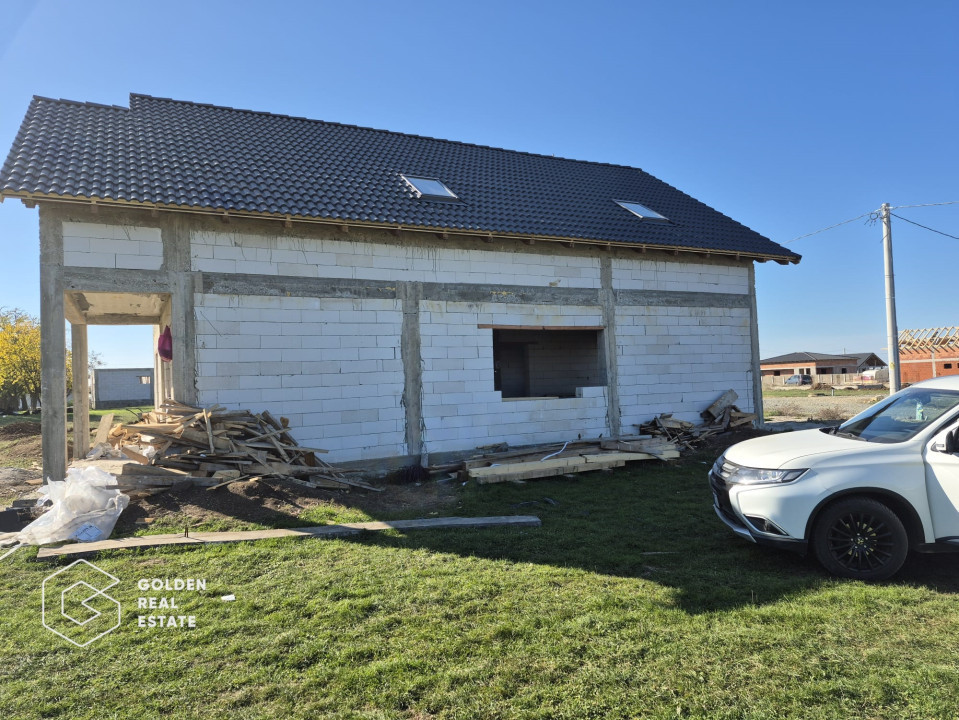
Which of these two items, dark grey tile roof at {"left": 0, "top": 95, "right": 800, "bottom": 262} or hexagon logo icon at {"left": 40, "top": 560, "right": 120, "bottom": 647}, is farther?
dark grey tile roof at {"left": 0, "top": 95, "right": 800, "bottom": 262}

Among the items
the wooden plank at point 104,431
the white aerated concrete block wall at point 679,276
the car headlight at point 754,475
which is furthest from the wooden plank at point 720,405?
the wooden plank at point 104,431

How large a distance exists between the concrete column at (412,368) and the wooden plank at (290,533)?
11.0 ft

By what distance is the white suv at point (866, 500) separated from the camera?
482 cm

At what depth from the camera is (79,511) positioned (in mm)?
6781

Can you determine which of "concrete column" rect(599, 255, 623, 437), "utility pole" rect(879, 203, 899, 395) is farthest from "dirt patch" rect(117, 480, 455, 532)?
"utility pole" rect(879, 203, 899, 395)

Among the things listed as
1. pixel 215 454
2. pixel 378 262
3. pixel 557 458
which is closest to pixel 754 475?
pixel 557 458

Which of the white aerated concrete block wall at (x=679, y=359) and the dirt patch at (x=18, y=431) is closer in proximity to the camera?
the white aerated concrete block wall at (x=679, y=359)

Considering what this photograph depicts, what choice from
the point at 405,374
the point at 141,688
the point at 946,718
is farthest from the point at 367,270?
the point at 946,718

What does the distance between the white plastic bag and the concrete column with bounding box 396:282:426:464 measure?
4659mm

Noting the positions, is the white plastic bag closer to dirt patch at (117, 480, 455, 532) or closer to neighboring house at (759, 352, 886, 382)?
dirt patch at (117, 480, 455, 532)

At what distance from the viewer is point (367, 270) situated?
1055 cm

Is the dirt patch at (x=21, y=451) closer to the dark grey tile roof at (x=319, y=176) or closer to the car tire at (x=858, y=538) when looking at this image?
the dark grey tile roof at (x=319, y=176)

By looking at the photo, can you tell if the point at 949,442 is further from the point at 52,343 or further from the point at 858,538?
the point at 52,343

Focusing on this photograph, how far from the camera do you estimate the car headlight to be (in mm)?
5027
